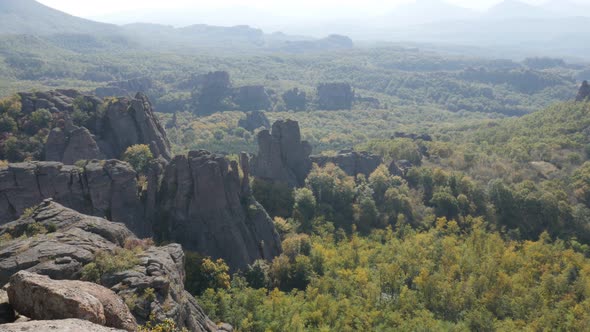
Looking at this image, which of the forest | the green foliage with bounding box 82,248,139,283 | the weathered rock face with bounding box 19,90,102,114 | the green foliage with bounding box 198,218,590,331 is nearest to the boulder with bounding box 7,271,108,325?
the forest

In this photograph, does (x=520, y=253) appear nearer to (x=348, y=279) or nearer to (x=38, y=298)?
(x=348, y=279)

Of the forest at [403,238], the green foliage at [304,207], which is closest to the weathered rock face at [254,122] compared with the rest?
the forest at [403,238]

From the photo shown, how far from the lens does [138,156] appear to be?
7406 cm

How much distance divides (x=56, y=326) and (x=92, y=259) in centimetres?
1650

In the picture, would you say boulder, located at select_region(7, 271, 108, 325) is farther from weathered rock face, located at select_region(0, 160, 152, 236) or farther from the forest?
weathered rock face, located at select_region(0, 160, 152, 236)

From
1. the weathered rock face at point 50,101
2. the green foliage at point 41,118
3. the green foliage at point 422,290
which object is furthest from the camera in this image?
the weathered rock face at point 50,101

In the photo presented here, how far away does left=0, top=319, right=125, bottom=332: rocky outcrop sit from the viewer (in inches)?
840

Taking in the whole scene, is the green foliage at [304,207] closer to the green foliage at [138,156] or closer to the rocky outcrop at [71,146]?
the green foliage at [138,156]

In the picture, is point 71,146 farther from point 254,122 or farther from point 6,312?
point 254,122

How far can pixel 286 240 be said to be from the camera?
6725cm

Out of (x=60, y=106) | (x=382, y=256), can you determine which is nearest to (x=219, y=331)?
(x=382, y=256)

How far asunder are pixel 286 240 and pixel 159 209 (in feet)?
55.6

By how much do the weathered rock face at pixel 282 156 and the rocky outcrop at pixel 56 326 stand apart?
215ft

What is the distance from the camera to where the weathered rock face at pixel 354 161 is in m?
99.8
